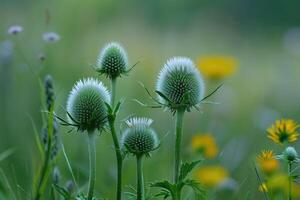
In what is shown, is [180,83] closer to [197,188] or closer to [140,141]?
[140,141]

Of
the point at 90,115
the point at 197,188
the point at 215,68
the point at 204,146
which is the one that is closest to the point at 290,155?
the point at 197,188

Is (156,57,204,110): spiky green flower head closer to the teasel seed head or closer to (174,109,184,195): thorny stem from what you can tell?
(174,109,184,195): thorny stem

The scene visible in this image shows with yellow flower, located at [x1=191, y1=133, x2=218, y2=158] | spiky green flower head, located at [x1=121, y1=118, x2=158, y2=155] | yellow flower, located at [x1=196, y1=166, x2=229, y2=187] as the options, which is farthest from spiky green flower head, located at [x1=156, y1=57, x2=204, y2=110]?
yellow flower, located at [x1=191, y1=133, x2=218, y2=158]

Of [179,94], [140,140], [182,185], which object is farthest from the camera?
[179,94]

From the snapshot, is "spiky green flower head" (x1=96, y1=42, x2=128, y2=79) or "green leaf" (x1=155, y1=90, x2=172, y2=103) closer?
"green leaf" (x1=155, y1=90, x2=172, y2=103)

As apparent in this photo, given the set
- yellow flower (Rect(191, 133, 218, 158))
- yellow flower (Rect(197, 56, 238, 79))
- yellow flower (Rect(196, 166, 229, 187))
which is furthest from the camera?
yellow flower (Rect(197, 56, 238, 79))

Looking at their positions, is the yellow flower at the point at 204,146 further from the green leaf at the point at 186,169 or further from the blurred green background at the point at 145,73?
the green leaf at the point at 186,169
